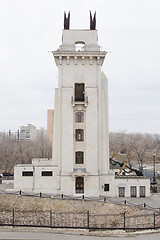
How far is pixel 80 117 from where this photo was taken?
25.9 metres

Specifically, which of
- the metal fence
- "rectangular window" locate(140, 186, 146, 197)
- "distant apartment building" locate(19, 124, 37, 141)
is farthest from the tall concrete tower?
"distant apartment building" locate(19, 124, 37, 141)

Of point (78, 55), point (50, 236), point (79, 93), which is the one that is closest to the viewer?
point (50, 236)

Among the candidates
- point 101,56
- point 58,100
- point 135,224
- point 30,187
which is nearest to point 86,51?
point 101,56

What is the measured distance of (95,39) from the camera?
1033 inches

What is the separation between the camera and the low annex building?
2480 centimetres

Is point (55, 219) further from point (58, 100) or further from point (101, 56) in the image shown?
point (101, 56)

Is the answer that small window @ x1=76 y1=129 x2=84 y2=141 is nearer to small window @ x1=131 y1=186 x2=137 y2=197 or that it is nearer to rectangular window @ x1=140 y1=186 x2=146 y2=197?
small window @ x1=131 y1=186 x2=137 y2=197

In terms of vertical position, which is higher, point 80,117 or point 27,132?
point 27,132

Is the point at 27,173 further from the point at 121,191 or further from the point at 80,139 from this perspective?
the point at 121,191

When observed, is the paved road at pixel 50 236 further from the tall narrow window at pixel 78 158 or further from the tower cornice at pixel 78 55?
the tower cornice at pixel 78 55

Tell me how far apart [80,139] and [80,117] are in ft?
8.37

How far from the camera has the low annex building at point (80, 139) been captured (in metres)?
24.8

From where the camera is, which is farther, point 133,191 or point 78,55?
point 78,55

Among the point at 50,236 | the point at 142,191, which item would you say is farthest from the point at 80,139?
the point at 50,236
